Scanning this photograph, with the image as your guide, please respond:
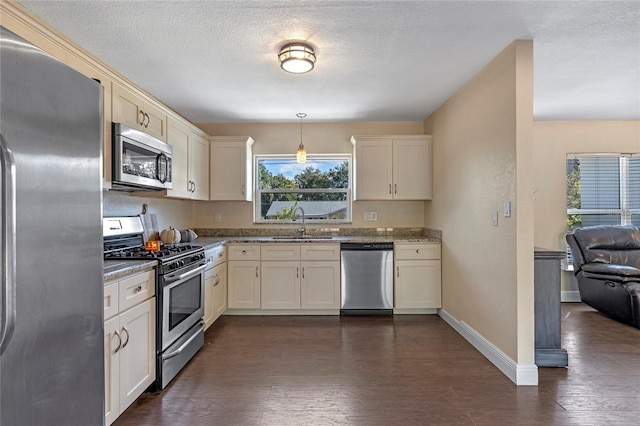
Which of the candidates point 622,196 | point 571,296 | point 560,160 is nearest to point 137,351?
point 571,296

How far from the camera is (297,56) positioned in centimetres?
249

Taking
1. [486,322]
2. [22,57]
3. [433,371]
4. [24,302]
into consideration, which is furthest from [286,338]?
[22,57]

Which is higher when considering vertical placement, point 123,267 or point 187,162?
point 187,162

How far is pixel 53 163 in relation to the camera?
92 centimetres

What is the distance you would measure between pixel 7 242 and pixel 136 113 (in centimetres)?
228

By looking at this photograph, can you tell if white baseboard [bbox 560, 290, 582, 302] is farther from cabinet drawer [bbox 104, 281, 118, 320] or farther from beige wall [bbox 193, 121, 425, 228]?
cabinet drawer [bbox 104, 281, 118, 320]

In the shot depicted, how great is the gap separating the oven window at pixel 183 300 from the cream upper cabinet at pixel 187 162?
0.99 meters

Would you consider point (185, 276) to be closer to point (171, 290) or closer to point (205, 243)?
point (171, 290)

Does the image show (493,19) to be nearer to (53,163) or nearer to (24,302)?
(53,163)

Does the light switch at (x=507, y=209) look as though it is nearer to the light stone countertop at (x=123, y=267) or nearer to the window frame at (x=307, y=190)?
the window frame at (x=307, y=190)

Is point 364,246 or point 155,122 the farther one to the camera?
point 364,246

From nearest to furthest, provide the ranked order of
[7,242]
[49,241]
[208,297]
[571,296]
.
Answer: [7,242] < [49,241] < [208,297] < [571,296]

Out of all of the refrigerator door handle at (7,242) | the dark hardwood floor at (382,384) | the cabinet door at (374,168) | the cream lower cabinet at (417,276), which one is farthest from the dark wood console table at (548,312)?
the refrigerator door handle at (7,242)

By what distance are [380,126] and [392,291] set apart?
220 centimetres
